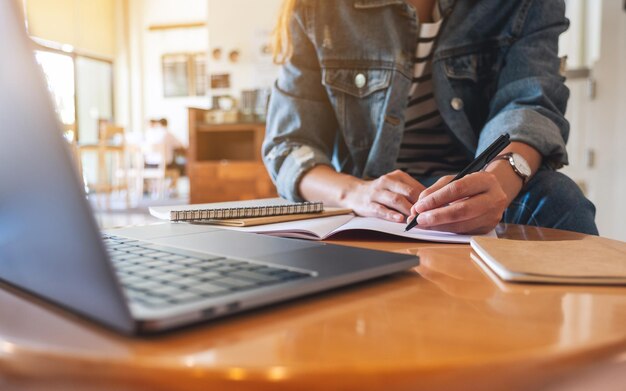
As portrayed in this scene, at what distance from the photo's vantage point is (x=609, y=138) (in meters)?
2.33

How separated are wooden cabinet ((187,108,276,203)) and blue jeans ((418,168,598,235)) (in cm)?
222

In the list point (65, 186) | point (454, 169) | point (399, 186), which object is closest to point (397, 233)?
point (399, 186)

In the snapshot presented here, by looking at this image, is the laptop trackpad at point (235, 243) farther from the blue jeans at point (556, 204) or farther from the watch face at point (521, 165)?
the blue jeans at point (556, 204)

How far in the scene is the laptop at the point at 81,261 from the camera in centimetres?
20

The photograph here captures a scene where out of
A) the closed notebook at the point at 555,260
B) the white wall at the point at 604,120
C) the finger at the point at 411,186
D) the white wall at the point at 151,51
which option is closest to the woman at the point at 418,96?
the finger at the point at 411,186

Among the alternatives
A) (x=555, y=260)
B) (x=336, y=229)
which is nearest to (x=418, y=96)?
(x=336, y=229)

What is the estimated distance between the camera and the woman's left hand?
0.53 m

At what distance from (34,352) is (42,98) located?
10 centimetres

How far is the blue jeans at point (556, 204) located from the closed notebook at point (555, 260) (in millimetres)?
293

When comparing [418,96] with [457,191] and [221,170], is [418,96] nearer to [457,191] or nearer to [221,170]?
[457,191]

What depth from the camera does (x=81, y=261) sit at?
21cm

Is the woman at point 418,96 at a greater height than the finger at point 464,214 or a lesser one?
greater

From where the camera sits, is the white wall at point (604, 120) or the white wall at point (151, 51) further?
the white wall at point (151, 51)

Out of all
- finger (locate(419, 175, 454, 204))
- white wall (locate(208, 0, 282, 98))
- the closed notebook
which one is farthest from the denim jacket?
white wall (locate(208, 0, 282, 98))
